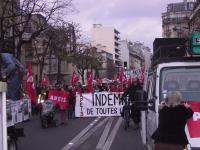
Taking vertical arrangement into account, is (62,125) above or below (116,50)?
below

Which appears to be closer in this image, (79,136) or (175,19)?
(79,136)

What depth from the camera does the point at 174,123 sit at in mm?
7992

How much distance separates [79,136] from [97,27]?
16430cm

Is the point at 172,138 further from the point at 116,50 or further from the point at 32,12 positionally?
→ the point at 116,50

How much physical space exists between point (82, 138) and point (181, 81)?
873 centimetres

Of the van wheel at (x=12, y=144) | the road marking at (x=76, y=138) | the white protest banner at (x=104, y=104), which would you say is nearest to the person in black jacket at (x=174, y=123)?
the van wheel at (x=12, y=144)

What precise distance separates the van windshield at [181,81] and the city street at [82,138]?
17.9 feet

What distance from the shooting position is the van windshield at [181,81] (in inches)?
385

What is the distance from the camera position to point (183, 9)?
486ft

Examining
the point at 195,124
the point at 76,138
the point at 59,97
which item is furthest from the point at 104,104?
the point at 195,124

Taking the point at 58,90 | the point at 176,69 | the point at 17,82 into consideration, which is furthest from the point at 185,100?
the point at 58,90

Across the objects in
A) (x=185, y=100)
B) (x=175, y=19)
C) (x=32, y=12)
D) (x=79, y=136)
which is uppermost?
(x=175, y=19)

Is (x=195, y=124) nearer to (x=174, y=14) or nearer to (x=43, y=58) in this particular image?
(x=43, y=58)

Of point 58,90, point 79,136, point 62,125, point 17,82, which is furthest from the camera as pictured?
point 58,90
